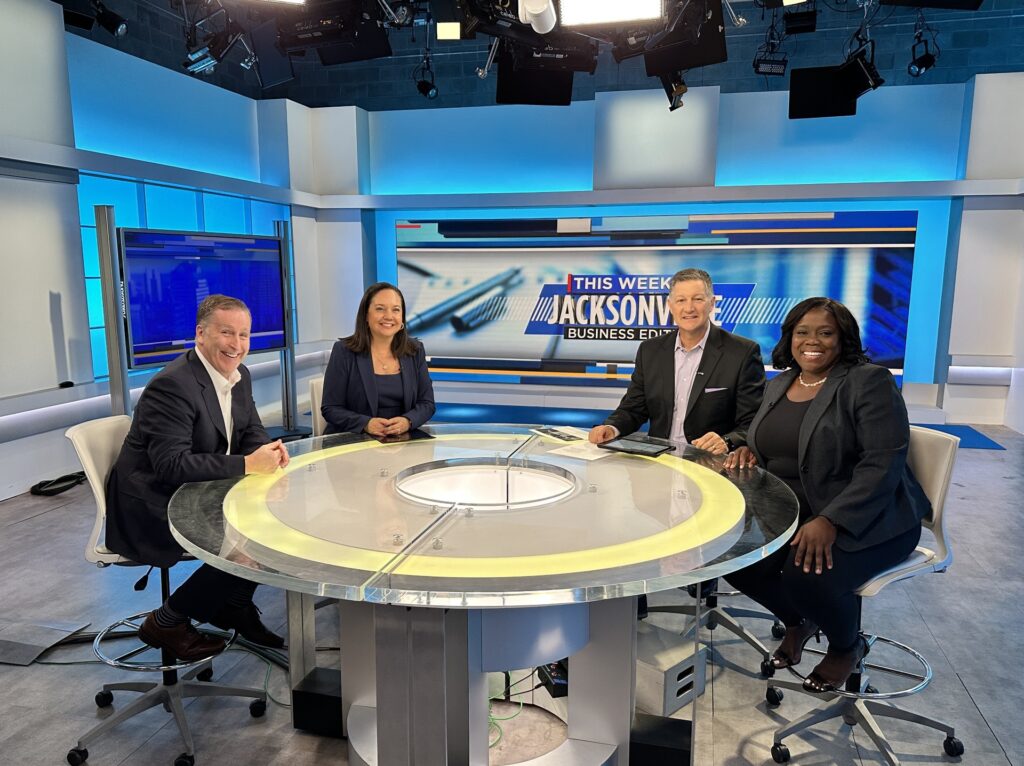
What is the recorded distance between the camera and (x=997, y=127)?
623 cm

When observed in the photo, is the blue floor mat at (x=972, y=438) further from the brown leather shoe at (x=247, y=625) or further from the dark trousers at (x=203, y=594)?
the dark trousers at (x=203, y=594)

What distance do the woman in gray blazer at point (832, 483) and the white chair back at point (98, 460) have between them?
202 centimetres

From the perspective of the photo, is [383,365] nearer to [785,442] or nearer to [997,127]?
[785,442]

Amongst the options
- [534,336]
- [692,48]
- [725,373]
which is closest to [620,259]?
[534,336]

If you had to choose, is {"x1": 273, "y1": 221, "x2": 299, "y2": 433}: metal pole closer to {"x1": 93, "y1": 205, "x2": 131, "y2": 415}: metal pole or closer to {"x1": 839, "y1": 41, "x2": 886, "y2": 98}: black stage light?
{"x1": 93, "y1": 205, "x2": 131, "y2": 415}: metal pole

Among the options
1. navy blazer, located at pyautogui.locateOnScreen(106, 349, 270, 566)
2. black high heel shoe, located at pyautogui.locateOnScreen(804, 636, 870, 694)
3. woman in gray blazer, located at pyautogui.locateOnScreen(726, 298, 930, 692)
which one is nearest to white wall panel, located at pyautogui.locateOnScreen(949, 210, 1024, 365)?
woman in gray blazer, located at pyautogui.locateOnScreen(726, 298, 930, 692)

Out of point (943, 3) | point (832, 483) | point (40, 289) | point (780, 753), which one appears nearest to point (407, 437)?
point (832, 483)

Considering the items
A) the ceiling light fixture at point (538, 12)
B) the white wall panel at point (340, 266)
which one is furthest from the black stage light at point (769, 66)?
the white wall panel at point (340, 266)

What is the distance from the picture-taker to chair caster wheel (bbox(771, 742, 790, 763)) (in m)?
2.13

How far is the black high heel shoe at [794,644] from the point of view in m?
2.27

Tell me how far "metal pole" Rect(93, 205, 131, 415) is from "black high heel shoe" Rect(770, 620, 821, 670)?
3.88 meters

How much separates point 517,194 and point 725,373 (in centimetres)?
456

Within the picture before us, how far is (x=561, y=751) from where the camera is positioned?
197 cm

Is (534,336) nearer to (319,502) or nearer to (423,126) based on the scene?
(423,126)
